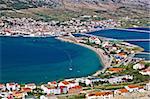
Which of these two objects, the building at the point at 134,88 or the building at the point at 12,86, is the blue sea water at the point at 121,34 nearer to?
the building at the point at 134,88

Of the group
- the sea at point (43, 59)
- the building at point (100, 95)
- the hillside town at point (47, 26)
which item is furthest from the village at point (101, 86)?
the hillside town at point (47, 26)

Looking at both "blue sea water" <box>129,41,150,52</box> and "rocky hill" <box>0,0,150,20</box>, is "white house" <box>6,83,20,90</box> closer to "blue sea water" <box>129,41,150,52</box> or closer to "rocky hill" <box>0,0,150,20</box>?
"blue sea water" <box>129,41,150,52</box>

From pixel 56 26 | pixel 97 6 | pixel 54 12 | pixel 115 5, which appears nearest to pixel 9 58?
pixel 56 26

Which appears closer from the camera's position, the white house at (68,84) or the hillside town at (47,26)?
the white house at (68,84)

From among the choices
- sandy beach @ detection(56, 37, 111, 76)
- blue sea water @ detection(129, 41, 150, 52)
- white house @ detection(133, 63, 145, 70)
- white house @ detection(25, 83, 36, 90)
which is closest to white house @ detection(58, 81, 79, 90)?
white house @ detection(25, 83, 36, 90)

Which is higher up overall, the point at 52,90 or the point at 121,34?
the point at 52,90

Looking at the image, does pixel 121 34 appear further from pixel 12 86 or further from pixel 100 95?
pixel 100 95

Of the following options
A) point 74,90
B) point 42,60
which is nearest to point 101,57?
point 42,60

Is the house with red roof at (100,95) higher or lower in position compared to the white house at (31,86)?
lower
